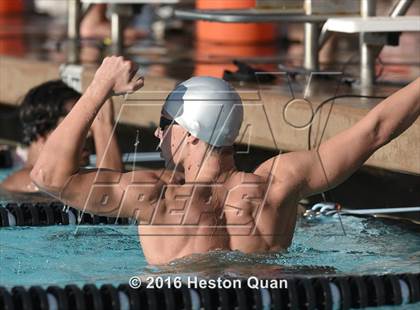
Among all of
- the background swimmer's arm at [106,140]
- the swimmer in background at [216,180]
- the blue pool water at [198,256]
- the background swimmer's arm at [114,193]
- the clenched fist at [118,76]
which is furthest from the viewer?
the background swimmer's arm at [106,140]

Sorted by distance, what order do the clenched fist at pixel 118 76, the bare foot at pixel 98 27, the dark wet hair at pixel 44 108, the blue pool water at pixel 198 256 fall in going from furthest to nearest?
1. the bare foot at pixel 98 27
2. the dark wet hair at pixel 44 108
3. the blue pool water at pixel 198 256
4. the clenched fist at pixel 118 76

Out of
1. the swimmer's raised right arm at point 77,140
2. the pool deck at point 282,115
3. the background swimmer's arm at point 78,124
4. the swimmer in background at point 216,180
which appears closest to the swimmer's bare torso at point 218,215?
the swimmer in background at point 216,180

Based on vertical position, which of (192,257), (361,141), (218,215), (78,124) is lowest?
(192,257)

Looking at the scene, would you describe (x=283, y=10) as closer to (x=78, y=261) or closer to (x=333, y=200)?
(x=333, y=200)

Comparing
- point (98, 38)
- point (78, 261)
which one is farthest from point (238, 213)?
point (98, 38)

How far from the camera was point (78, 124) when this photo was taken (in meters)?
4.05

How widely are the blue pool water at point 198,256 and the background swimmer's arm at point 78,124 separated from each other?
584 mm

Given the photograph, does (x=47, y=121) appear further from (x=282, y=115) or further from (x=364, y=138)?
(x=364, y=138)

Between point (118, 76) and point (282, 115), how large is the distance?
8.12 feet

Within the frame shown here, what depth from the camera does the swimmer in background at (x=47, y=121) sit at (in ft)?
20.2

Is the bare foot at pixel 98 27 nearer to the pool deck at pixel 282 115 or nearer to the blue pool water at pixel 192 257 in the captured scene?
the pool deck at pixel 282 115

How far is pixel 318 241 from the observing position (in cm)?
534

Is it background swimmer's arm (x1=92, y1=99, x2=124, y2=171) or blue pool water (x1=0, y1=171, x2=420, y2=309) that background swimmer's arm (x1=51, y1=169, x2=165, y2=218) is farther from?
background swimmer's arm (x1=92, y1=99, x2=124, y2=171)

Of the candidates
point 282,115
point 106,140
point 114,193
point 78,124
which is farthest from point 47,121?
point 78,124
